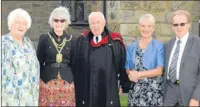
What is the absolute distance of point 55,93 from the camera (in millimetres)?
5336

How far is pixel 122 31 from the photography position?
1141 cm

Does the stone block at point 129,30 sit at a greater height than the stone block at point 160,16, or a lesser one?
lesser

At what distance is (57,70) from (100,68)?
1.93 feet

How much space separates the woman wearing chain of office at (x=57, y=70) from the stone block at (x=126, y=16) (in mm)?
6060

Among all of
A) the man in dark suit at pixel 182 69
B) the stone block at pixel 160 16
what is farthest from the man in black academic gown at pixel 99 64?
the stone block at pixel 160 16

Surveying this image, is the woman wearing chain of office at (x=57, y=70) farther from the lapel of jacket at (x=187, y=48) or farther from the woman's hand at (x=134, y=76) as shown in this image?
the lapel of jacket at (x=187, y=48)

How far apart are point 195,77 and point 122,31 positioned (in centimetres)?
638

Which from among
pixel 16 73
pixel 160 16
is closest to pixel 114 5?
pixel 160 16

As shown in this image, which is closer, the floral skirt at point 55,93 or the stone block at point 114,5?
the floral skirt at point 55,93

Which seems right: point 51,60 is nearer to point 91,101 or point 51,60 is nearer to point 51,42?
point 51,42

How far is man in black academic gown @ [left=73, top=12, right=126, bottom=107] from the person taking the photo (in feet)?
18.5

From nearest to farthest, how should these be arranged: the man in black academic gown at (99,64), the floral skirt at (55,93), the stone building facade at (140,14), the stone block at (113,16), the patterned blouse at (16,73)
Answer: the patterned blouse at (16,73)
the floral skirt at (55,93)
the man in black academic gown at (99,64)
the stone building facade at (140,14)
the stone block at (113,16)

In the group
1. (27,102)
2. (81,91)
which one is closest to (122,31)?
(81,91)

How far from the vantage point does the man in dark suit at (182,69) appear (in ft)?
16.7
